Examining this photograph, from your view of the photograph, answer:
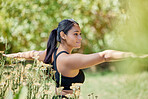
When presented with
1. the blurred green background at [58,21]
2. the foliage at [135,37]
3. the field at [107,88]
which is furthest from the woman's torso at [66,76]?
the blurred green background at [58,21]

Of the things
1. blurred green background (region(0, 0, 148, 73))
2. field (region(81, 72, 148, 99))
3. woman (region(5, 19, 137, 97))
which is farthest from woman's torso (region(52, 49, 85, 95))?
blurred green background (region(0, 0, 148, 73))

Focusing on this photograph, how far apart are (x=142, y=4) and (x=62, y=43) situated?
5.40ft

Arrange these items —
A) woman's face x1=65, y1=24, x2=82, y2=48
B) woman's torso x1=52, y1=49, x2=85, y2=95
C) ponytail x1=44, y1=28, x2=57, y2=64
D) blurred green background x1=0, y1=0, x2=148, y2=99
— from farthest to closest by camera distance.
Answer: blurred green background x1=0, y1=0, x2=148, y2=99, ponytail x1=44, y1=28, x2=57, y2=64, woman's face x1=65, y1=24, x2=82, y2=48, woman's torso x1=52, y1=49, x2=85, y2=95

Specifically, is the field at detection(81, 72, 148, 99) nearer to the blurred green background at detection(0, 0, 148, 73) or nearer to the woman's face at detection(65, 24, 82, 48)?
A: the blurred green background at detection(0, 0, 148, 73)

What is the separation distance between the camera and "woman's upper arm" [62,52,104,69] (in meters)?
1.67

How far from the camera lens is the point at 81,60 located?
1812mm

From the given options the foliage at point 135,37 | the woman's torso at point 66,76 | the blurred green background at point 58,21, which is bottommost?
the foliage at point 135,37

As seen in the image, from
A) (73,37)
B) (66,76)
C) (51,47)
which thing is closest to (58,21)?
(51,47)

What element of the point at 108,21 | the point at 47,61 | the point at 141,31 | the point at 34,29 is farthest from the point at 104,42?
the point at 141,31

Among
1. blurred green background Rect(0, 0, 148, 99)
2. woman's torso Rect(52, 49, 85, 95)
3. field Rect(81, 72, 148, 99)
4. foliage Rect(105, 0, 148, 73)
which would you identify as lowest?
foliage Rect(105, 0, 148, 73)

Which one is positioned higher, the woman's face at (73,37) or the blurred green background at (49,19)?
the blurred green background at (49,19)

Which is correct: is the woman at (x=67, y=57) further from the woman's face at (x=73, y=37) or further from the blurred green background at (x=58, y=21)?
the blurred green background at (x=58, y=21)

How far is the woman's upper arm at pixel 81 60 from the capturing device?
1670mm

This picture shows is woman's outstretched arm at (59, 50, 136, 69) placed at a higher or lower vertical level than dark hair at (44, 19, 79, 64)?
lower
